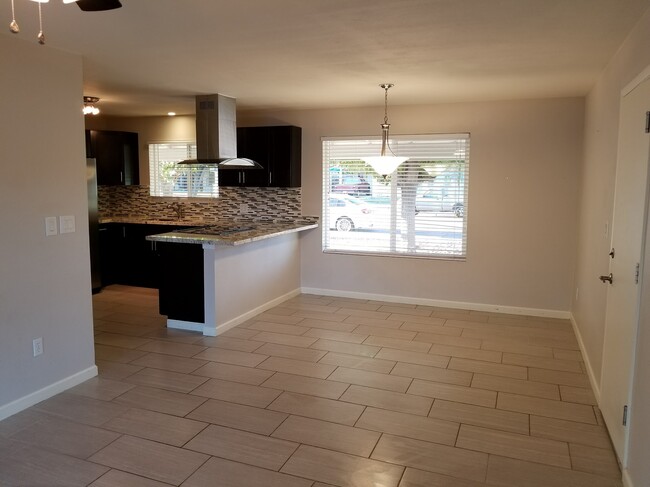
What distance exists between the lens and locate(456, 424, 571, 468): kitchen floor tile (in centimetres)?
286

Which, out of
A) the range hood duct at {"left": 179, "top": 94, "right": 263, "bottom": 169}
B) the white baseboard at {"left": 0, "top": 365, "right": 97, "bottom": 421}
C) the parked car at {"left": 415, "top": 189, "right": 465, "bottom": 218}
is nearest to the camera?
the white baseboard at {"left": 0, "top": 365, "right": 97, "bottom": 421}

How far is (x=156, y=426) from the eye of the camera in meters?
3.21

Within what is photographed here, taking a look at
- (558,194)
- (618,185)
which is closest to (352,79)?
(618,185)

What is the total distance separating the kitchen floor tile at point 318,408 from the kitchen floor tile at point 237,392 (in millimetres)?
87

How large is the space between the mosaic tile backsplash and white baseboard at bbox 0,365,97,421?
349 centimetres

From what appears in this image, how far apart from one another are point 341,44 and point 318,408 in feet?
8.18

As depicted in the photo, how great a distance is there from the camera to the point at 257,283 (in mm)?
5867

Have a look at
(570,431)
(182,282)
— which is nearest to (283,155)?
(182,282)

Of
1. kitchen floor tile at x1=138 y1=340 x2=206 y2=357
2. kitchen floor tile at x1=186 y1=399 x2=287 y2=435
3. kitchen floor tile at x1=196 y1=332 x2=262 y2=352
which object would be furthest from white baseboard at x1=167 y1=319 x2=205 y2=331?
kitchen floor tile at x1=186 y1=399 x2=287 y2=435

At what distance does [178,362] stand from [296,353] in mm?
1034

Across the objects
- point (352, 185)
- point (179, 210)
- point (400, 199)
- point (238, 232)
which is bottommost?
point (238, 232)

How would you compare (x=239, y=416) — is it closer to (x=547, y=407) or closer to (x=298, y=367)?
(x=298, y=367)

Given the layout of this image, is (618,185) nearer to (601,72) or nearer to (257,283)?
(601,72)

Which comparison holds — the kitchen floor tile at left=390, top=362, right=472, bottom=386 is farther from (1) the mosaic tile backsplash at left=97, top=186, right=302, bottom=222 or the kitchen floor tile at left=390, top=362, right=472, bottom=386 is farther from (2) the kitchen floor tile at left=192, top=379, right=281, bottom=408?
(1) the mosaic tile backsplash at left=97, top=186, right=302, bottom=222
